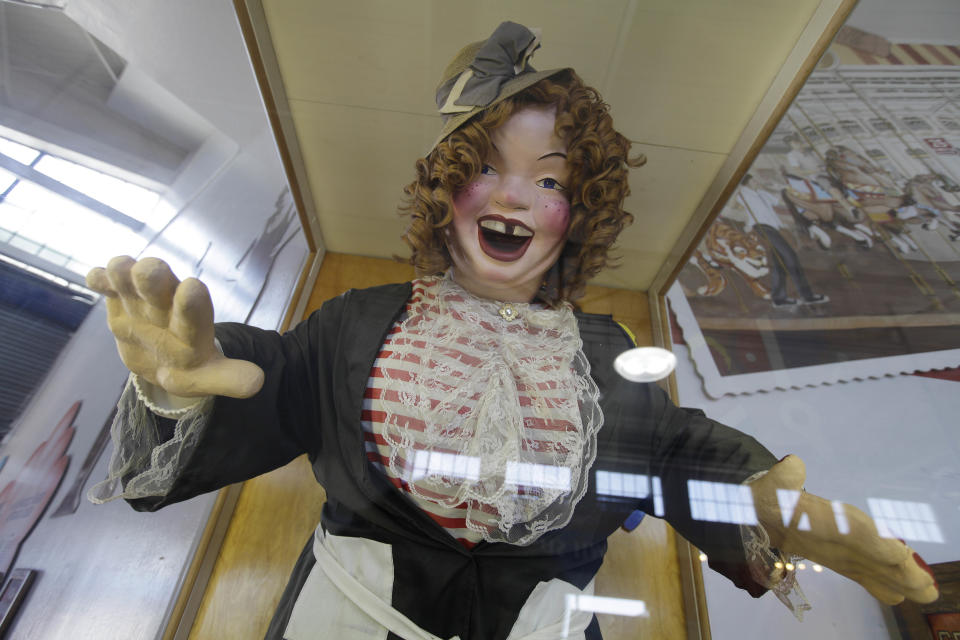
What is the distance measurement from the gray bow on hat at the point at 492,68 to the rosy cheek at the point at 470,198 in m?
0.10

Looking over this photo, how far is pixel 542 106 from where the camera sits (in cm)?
84

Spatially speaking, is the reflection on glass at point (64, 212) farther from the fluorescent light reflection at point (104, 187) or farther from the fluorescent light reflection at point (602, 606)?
the fluorescent light reflection at point (602, 606)

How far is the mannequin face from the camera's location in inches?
32.7

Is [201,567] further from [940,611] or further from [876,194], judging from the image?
[876,194]

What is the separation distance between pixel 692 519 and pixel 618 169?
487mm

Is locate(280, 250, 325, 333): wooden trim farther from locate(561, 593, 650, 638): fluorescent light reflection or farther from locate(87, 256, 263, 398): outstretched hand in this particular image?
locate(561, 593, 650, 638): fluorescent light reflection

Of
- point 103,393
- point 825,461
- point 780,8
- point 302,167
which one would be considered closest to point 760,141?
point 780,8

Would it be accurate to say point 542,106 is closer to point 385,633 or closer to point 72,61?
point 72,61

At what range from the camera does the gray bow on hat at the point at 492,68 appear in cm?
82

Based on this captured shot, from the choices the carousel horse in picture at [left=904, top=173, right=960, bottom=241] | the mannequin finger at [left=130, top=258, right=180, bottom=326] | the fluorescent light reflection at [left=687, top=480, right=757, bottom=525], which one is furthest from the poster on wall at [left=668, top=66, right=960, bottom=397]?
the mannequin finger at [left=130, top=258, right=180, bottom=326]

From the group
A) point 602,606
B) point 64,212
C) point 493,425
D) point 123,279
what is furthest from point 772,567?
point 64,212

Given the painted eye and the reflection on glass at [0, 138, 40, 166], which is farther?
the painted eye

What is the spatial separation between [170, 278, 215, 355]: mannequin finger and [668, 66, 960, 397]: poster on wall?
0.74 metres

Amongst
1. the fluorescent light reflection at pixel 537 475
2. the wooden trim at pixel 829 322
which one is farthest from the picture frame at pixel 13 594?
the wooden trim at pixel 829 322
